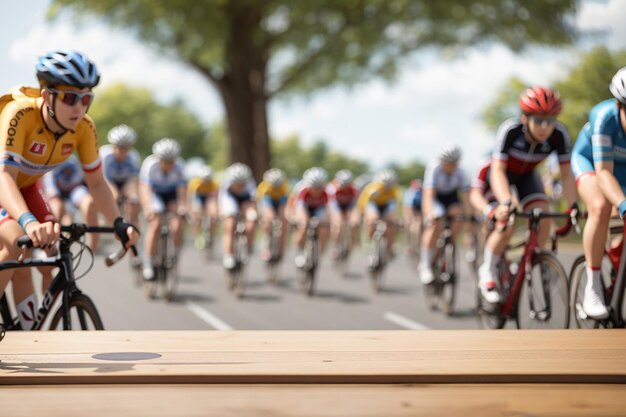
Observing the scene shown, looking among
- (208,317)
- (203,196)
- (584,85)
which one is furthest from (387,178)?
(584,85)

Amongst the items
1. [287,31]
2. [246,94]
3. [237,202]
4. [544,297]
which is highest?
[287,31]

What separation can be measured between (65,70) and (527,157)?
4.14 meters

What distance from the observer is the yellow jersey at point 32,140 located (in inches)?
200

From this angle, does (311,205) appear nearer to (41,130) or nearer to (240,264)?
(240,264)

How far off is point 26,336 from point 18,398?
136 centimetres

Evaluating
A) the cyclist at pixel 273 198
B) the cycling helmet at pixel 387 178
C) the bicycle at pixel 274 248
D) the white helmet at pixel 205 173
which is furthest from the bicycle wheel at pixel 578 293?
the white helmet at pixel 205 173

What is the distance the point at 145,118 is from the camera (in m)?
125

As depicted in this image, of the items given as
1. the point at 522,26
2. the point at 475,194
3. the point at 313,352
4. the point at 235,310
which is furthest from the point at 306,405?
the point at 522,26

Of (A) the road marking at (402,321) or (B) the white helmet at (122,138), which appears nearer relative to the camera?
(A) the road marking at (402,321)

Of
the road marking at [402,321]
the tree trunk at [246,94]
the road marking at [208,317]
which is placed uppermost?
the tree trunk at [246,94]

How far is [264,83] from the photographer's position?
113 feet

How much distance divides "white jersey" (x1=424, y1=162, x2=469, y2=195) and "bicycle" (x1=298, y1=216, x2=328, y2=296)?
2.14 metres

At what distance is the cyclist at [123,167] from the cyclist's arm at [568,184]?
7.86m

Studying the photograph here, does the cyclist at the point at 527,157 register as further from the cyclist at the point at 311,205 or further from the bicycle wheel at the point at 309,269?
the cyclist at the point at 311,205
